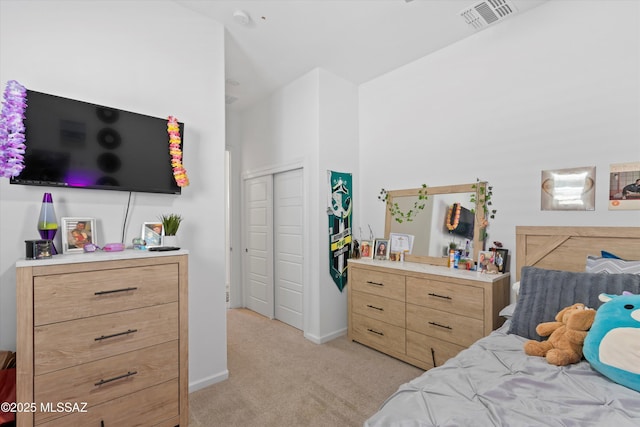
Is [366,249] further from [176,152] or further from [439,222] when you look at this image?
[176,152]

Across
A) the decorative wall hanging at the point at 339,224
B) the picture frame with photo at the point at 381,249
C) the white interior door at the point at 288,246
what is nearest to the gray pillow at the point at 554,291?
the picture frame with photo at the point at 381,249

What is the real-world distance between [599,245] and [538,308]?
A: 81cm

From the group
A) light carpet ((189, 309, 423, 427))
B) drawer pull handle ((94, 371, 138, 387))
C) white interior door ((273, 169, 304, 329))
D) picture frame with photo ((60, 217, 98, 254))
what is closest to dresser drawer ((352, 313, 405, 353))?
light carpet ((189, 309, 423, 427))

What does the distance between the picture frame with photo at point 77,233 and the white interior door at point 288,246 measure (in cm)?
205

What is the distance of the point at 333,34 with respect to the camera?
2.63 m

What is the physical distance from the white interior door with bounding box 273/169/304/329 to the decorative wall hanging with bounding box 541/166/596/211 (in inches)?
91.4

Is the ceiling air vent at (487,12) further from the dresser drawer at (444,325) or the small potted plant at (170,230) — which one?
the small potted plant at (170,230)

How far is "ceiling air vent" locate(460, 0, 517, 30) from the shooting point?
2254 millimetres

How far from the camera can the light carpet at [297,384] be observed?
76.7 inches

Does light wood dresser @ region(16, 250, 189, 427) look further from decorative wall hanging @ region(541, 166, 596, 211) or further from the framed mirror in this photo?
decorative wall hanging @ region(541, 166, 596, 211)

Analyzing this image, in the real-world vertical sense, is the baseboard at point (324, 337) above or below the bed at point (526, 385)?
below

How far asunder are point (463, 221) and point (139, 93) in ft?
9.28

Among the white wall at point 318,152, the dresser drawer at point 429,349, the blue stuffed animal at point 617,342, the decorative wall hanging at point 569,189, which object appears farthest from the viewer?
the white wall at point 318,152

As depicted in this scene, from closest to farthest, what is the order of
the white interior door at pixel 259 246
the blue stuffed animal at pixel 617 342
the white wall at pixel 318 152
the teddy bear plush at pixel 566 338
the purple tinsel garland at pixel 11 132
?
1. the blue stuffed animal at pixel 617 342
2. the teddy bear plush at pixel 566 338
3. the purple tinsel garland at pixel 11 132
4. the white wall at pixel 318 152
5. the white interior door at pixel 259 246
